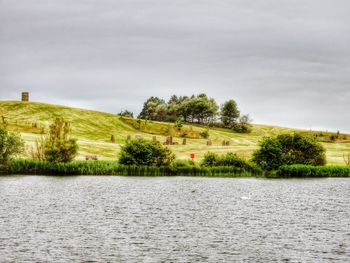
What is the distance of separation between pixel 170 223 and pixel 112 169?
45.9 metres

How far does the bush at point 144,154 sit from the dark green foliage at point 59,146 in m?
7.14

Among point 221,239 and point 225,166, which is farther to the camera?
point 225,166

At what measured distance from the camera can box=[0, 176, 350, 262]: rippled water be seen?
29000mm

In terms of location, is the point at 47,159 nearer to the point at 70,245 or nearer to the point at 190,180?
the point at 190,180

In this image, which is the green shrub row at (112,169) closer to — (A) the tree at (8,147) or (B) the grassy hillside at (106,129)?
(A) the tree at (8,147)

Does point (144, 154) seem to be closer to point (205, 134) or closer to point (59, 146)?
point (59, 146)

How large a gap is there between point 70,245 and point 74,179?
4364cm

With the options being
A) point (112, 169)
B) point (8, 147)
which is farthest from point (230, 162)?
point (8, 147)

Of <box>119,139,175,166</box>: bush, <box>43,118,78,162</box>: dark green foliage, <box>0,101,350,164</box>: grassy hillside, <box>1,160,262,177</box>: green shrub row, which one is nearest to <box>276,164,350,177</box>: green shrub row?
<box>1,160,262,177</box>: green shrub row

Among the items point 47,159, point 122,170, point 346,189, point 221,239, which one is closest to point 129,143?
point 122,170

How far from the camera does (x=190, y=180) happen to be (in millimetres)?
77062

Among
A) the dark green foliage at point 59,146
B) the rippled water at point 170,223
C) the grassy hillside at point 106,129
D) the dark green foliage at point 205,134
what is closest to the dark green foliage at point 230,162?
the dark green foliage at point 59,146

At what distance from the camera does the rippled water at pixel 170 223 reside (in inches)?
1142

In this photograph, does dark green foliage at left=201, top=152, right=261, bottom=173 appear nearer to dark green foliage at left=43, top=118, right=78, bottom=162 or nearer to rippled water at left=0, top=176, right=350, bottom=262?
dark green foliage at left=43, top=118, right=78, bottom=162
